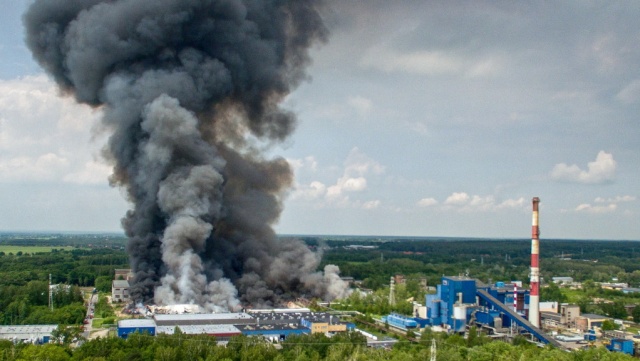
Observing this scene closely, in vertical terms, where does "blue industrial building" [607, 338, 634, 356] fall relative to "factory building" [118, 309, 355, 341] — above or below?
below

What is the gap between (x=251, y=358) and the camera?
28250mm

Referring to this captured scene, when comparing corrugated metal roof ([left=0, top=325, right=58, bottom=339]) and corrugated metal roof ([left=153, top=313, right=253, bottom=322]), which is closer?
corrugated metal roof ([left=0, top=325, right=58, bottom=339])

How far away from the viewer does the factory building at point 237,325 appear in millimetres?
36250

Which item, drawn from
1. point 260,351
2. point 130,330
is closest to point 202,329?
point 130,330

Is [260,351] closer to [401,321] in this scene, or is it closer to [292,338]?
[292,338]

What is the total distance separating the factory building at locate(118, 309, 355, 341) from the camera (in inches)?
1427

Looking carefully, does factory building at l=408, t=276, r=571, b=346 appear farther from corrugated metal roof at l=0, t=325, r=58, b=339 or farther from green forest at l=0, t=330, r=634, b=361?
corrugated metal roof at l=0, t=325, r=58, b=339

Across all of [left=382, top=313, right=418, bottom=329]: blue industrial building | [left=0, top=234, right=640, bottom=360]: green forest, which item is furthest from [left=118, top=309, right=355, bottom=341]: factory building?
[left=382, top=313, right=418, bottom=329]: blue industrial building

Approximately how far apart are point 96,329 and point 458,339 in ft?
68.1

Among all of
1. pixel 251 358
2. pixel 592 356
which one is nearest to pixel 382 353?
pixel 251 358

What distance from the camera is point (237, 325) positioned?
126 feet

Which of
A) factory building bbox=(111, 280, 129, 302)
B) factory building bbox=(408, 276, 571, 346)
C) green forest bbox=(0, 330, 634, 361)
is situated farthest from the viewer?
factory building bbox=(111, 280, 129, 302)

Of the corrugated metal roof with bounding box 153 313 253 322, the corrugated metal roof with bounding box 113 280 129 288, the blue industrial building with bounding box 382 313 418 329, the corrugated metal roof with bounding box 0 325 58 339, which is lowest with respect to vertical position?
the corrugated metal roof with bounding box 0 325 58 339

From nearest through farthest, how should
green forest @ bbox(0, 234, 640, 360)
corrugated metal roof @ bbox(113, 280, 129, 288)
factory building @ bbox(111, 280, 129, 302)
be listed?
green forest @ bbox(0, 234, 640, 360) < factory building @ bbox(111, 280, 129, 302) < corrugated metal roof @ bbox(113, 280, 129, 288)
